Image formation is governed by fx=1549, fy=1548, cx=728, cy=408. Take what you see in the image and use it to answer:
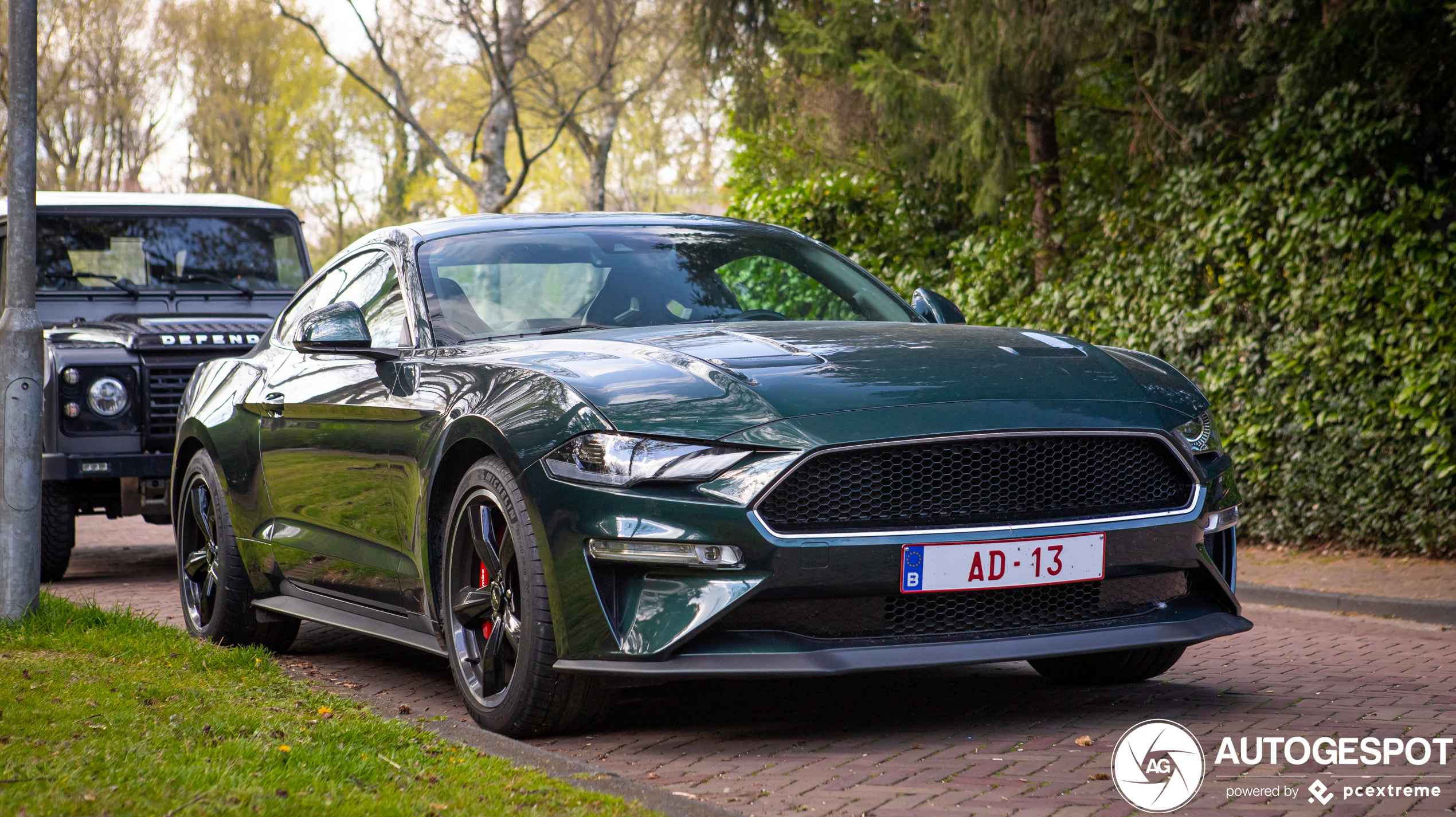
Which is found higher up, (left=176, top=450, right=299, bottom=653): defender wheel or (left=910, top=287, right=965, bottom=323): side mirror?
(left=910, top=287, right=965, bottom=323): side mirror

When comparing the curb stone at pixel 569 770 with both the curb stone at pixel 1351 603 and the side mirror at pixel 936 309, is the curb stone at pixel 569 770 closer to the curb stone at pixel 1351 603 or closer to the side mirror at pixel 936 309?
the side mirror at pixel 936 309

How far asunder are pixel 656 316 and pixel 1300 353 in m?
5.13

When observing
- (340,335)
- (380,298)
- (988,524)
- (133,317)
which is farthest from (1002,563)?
(133,317)

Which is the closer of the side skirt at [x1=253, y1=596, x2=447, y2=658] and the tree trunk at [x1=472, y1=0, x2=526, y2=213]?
the side skirt at [x1=253, y1=596, x2=447, y2=658]

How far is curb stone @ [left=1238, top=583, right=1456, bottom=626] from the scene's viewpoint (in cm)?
730

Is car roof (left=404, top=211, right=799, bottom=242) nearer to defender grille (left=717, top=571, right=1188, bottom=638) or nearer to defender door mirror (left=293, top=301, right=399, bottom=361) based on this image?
defender door mirror (left=293, top=301, right=399, bottom=361)

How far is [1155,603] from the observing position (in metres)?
4.53

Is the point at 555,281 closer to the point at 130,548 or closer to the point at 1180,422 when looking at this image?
the point at 1180,422

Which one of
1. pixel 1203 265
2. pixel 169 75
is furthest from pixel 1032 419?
pixel 169 75

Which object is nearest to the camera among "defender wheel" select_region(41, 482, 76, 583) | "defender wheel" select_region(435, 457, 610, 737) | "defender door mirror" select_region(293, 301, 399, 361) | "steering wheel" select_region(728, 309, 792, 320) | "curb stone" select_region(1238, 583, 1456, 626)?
"defender wheel" select_region(435, 457, 610, 737)

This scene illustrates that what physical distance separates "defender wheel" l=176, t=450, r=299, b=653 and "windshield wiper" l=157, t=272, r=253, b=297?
414cm

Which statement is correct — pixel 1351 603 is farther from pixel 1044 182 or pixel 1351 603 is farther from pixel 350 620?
pixel 350 620

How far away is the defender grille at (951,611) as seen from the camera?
13.4 feet

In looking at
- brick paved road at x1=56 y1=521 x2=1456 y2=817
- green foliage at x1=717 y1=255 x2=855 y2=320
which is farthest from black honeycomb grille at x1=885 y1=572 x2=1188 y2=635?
green foliage at x1=717 y1=255 x2=855 y2=320
